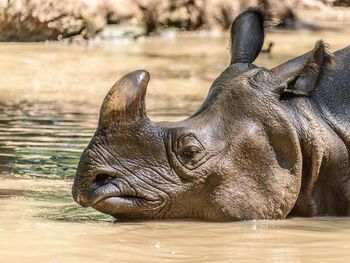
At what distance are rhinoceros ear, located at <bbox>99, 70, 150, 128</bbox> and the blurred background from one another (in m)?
0.52

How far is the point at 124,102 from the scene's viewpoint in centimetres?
545

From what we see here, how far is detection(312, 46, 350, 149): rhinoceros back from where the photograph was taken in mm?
6066

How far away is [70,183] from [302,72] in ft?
6.34

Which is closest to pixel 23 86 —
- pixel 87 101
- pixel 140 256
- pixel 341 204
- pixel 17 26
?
pixel 87 101

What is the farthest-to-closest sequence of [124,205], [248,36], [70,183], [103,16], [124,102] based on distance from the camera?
[103,16], [70,183], [248,36], [124,205], [124,102]

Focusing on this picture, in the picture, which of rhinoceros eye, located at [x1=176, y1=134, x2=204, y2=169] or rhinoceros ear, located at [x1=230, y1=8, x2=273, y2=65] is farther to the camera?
rhinoceros ear, located at [x1=230, y1=8, x2=273, y2=65]

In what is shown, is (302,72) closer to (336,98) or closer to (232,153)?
(336,98)

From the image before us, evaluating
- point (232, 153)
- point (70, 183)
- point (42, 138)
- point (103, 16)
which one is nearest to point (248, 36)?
point (232, 153)

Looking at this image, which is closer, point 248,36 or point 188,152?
point 188,152

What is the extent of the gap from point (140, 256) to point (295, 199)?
112cm

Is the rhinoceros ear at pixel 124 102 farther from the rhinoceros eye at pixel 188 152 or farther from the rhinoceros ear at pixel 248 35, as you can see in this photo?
the rhinoceros ear at pixel 248 35

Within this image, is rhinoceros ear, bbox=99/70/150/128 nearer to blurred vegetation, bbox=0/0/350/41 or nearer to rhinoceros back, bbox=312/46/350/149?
rhinoceros back, bbox=312/46/350/149

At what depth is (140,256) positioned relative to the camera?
197 inches

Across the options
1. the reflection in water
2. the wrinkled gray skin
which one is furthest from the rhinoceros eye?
the reflection in water
